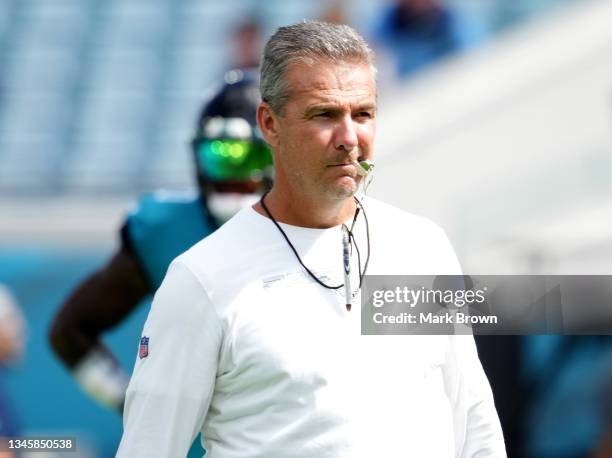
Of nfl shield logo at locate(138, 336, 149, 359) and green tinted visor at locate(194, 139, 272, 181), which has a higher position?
green tinted visor at locate(194, 139, 272, 181)

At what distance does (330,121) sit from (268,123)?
146 millimetres

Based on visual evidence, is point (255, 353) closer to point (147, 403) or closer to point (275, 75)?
point (147, 403)

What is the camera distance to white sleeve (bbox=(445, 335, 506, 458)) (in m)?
2.35

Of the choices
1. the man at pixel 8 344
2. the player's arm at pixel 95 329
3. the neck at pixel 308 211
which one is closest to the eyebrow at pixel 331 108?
the neck at pixel 308 211

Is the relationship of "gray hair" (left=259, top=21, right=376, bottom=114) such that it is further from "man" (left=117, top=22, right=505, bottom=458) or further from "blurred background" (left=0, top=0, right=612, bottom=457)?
"blurred background" (left=0, top=0, right=612, bottom=457)

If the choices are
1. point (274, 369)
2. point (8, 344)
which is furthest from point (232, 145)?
point (8, 344)

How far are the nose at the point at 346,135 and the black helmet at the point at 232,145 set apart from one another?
1362 mm

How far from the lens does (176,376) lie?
2.21 metres

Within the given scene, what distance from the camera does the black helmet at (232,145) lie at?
11.7ft

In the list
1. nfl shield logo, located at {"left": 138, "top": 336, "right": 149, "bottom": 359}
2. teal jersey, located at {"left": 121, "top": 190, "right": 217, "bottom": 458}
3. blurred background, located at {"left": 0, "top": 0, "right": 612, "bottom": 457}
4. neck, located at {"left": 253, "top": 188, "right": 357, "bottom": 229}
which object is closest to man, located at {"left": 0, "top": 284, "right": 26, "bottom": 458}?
blurred background, located at {"left": 0, "top": 0, "right": 612, "bottom": 457}

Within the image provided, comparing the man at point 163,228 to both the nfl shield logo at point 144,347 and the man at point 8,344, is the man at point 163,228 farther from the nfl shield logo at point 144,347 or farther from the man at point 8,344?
the nfl shield logo at point 144,347

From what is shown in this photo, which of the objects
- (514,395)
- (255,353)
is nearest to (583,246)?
(514,395)

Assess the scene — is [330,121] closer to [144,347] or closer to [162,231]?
[144,347]

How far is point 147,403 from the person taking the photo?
7.32 ft
